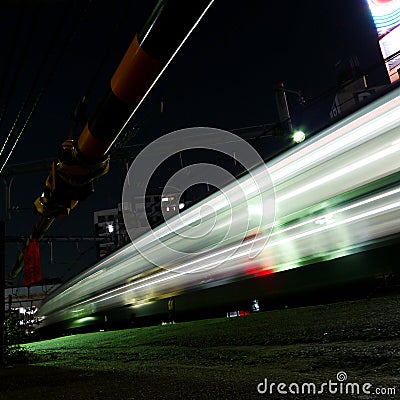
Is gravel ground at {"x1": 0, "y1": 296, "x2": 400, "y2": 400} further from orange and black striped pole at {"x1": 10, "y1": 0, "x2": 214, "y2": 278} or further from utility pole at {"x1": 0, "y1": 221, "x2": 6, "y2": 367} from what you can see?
orange and black striped pole at {"x1": 10, "y1": 0, "x2": 214, "y2": 278}

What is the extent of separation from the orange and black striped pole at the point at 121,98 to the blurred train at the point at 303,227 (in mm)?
1708

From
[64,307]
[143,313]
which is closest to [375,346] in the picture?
[143,313]

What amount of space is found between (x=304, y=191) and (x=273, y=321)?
1330 mm

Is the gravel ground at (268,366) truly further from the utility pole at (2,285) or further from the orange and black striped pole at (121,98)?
the orange and black striped pole at (121,98)

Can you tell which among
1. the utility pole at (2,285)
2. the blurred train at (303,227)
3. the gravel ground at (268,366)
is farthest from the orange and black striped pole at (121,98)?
the gravel ground at (268,366)

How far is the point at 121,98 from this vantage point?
3018 millimetres

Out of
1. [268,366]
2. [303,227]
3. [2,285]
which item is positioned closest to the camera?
[268,366]

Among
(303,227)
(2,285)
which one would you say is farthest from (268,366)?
(2,285)

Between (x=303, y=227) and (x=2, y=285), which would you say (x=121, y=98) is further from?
(x=2, y=285)

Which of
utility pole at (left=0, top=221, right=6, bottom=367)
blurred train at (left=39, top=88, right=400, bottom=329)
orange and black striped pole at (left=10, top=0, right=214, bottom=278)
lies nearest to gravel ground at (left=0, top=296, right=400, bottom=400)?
blurred train at (left=39, top=88, right=400, bottom=329)

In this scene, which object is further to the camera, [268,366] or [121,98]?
[121,98]

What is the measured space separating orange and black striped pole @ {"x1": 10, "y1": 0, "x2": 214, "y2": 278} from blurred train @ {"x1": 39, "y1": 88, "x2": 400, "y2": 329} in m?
1.71

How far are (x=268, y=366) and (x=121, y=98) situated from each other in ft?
6.90

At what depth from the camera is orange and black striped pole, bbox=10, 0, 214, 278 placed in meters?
2.42
